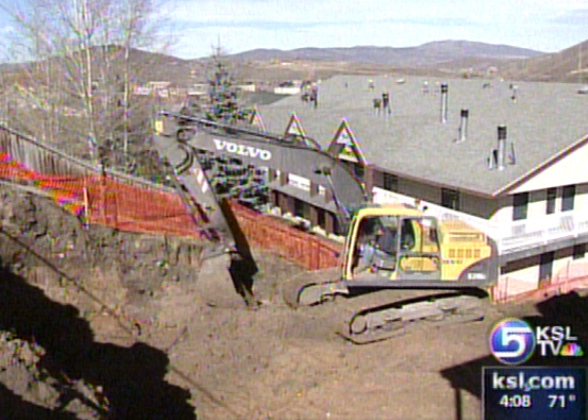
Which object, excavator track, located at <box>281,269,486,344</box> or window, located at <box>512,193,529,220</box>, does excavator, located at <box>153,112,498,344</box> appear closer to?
excavator track, located at <box>281,269,486,344</box>

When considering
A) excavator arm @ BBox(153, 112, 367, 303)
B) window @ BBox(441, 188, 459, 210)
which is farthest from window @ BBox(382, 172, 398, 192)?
excavator arm @ BBox(153, 112, 367, 303)

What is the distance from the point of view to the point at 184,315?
44.1 ft

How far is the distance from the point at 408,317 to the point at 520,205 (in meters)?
6.24

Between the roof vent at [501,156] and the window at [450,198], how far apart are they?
3.99 feet

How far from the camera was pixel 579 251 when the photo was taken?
19344mm

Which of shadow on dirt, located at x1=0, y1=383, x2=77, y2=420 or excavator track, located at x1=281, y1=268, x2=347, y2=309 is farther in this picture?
excavator track, located at x1=281, y1=268, x2=347, y2=309

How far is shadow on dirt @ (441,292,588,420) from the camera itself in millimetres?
10547

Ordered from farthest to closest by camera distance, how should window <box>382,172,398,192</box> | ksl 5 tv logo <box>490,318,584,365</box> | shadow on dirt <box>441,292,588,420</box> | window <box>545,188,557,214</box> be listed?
window <box>382,172,398,192</box>
window <box>545,188,557,214</box>
ksl 5 tv logo <box>490,318,584,365</box>
shadow on dirt <box>441,292,588,420</box>

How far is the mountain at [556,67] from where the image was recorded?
2212 inches

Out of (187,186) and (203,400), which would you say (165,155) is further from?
(203,400)

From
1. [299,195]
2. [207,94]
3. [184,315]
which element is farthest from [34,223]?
[207,94]

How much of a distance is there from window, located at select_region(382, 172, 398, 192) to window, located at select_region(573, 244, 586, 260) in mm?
5530

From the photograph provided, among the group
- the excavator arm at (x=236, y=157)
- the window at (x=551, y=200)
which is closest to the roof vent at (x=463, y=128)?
the window at (x=551, y=200)

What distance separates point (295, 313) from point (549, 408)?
5.93 meters
